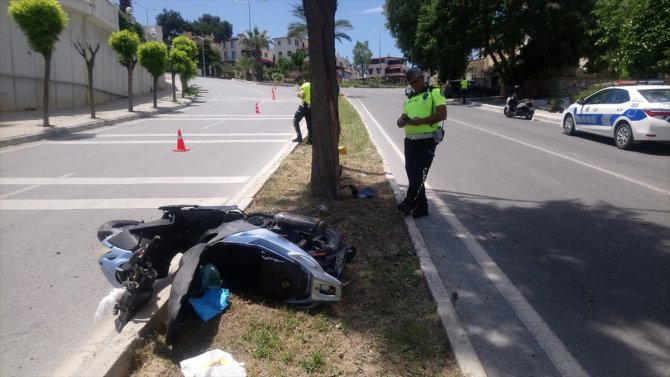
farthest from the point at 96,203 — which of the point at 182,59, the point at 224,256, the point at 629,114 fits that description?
the point at 182,59

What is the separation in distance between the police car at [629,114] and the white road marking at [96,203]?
10.1m

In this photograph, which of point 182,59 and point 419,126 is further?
point 182,59

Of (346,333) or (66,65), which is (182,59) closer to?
(66,65)

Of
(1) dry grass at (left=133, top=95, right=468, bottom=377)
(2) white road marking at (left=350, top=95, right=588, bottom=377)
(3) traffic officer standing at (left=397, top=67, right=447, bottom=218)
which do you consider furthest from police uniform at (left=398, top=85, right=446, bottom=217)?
(1) dry grass at (left=133, top=95, right=468, bottom=377)

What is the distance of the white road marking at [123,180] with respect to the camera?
8.63 metres

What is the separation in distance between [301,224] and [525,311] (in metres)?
1.93

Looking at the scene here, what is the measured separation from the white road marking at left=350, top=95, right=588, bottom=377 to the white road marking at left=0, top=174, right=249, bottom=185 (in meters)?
4.47

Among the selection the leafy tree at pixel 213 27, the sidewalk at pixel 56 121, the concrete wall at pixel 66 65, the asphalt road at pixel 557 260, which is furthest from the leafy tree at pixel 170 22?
the asphalt road at pixel 557 260

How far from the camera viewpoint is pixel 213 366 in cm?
293

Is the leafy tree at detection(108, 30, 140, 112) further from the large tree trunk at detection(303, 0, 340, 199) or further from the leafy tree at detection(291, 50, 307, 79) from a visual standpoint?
the leafy tree at detection(291, 50, 307, 79)

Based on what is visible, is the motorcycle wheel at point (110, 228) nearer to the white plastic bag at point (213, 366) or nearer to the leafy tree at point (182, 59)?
the white plastic bag at point (213, 366)

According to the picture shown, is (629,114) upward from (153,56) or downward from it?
downward

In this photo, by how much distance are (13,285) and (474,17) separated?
104 ft

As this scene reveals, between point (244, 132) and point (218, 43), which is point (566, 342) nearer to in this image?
point (244, 132)
